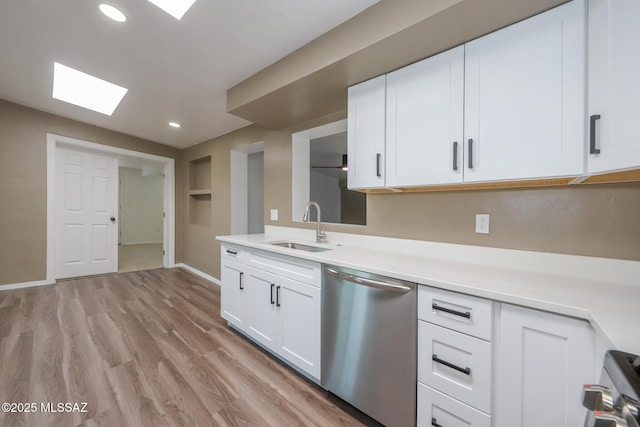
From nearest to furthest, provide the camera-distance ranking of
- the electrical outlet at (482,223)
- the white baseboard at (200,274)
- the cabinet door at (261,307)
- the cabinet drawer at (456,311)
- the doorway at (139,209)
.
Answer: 1. the cabinet drawer at (456,311)
2. the electrical outlet at (482,223)
3. the cabinet door at (261,307)
4. the white baseboard at (200,274)
5. the doorway at (139,209)

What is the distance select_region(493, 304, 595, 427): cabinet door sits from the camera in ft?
2.75

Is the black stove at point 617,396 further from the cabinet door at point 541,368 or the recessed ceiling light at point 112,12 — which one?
the recessed ceiling light at point 112,12

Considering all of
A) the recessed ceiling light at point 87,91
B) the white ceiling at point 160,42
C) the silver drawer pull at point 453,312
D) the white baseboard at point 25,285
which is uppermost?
the recessed ceiling light at point 87,91

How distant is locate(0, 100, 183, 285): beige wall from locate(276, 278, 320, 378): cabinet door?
13.0ft

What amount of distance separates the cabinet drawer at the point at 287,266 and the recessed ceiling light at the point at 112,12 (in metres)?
1.86

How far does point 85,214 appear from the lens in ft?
13.5

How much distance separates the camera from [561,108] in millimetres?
1088

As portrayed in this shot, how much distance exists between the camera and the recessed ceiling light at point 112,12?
1.57m

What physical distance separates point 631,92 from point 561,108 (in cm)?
20

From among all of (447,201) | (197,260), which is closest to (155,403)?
(447,201)

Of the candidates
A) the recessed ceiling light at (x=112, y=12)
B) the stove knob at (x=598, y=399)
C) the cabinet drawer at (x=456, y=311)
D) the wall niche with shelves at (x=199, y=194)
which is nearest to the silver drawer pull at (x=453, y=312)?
the cabinet drawer at (x=456, y=311)

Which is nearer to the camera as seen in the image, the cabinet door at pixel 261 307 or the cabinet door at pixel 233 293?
the cabinet door at pixel 261 307

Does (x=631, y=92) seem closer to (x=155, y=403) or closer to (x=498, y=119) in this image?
(x=498, y=119)

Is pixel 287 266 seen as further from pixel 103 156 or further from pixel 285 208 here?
pixel 103 156
